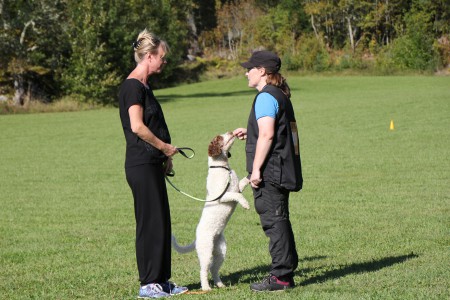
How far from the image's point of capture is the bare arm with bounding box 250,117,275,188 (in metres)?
6.65

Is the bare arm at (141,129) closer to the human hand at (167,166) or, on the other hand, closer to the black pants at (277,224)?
the human hand at (167,166)

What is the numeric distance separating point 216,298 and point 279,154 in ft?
4.46

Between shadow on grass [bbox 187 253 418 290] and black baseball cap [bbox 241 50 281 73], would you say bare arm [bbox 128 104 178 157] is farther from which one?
shadow on grass [bbox 187 253 418 290]

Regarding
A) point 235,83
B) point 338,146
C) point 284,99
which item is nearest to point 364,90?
point 235,83

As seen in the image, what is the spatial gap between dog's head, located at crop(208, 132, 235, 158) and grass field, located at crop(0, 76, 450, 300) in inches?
49.7

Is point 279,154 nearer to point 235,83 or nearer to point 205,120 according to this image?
point 205,120

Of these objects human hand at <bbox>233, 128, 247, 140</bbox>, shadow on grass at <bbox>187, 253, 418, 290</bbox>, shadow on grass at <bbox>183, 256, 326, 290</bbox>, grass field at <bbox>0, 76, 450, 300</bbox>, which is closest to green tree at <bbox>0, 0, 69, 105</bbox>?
grass field at <bbox>0, 76, 450, 300</bbox>

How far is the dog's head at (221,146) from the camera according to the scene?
7.16 metres

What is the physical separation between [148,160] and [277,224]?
4.15 feet

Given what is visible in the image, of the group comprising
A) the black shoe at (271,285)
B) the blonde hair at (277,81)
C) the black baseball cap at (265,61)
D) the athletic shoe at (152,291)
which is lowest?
the black shoe at (271,285)

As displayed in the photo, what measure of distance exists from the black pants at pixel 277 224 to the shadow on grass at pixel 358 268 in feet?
1.59

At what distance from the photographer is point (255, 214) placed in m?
12.6

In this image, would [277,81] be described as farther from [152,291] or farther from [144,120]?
[152,291]

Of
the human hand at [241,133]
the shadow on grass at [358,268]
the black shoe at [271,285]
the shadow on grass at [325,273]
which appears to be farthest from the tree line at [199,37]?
the black shoe at [271,285]
